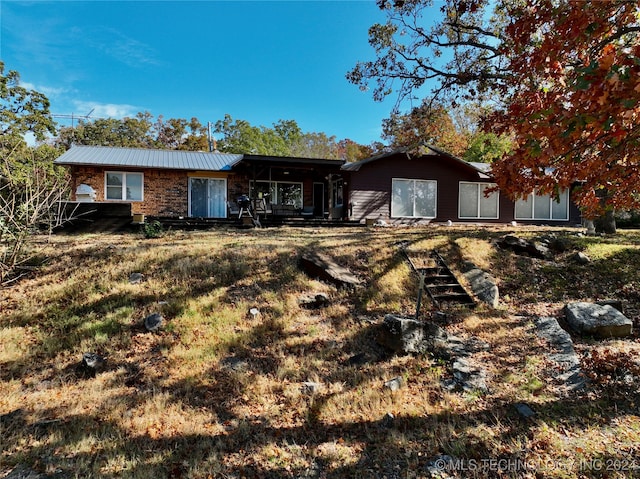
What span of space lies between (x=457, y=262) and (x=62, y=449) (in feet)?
23.4

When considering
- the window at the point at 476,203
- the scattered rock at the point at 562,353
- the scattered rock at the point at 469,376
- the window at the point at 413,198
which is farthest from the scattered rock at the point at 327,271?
the window at the point at 476,203

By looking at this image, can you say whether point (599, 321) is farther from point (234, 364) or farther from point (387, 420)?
point (234, 364)

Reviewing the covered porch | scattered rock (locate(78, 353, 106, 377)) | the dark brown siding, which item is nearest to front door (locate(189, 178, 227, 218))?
the covered porch

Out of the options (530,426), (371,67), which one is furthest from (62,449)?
(371,67)

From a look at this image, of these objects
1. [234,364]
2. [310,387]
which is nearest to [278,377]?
[310,387]

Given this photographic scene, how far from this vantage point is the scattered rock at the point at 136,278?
6.30 metres

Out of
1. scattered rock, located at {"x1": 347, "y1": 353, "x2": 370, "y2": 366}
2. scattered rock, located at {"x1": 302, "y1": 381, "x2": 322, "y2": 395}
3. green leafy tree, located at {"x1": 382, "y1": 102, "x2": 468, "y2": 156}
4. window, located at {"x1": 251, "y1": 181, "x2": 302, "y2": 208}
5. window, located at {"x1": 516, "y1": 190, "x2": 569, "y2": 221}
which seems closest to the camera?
scattered rock, located at {"x1": 302, "y1": 381, "x2": 322, "y2": 395}

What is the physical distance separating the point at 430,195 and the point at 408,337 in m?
13.1

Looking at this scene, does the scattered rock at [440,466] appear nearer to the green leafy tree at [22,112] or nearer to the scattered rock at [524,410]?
the scattered rock at [524,410]

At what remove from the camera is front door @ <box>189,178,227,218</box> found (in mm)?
16047

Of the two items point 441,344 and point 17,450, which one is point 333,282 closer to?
point 441,344

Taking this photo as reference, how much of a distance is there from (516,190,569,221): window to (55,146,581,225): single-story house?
5 cm

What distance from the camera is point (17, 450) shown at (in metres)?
3.28

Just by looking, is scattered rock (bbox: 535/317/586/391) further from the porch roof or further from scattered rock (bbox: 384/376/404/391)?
the porch roof
